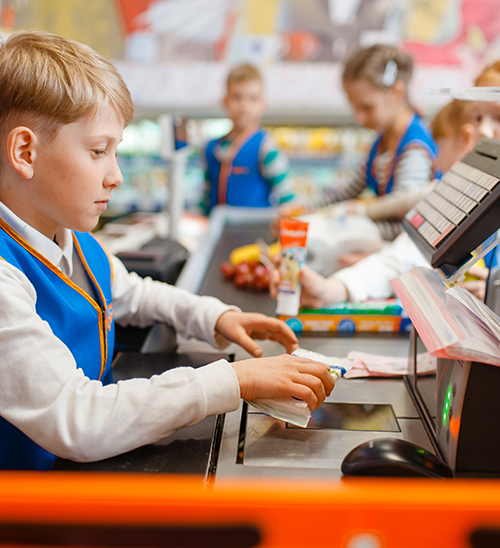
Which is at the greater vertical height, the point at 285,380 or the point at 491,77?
the point at 491,77

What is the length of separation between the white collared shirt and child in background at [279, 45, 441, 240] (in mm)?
1458

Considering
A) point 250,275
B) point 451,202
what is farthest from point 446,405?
point 250,275

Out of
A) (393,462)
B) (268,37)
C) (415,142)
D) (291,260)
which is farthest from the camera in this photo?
(268,37)

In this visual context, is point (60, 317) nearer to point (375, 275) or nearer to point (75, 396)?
point (75, 396)

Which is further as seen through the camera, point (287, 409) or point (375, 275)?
point (375, 275)

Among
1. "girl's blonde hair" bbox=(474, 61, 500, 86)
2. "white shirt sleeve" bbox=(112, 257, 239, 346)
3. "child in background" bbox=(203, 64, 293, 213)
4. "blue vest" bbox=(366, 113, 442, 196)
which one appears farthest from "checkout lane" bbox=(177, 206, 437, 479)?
"child in background" bbox=(203, 64, 293, 213)

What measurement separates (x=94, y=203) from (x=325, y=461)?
53 centimetres

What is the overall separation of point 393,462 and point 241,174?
265 cm

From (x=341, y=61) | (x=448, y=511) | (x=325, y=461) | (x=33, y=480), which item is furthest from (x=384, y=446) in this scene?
(x=341, y=61)

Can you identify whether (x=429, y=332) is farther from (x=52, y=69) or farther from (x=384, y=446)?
(x=52, y=69)

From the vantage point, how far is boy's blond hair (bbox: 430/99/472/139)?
142 cm

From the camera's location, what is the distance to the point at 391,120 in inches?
83.6

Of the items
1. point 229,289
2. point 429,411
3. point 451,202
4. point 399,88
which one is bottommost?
point 229,289

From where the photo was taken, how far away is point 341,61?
4098mm
